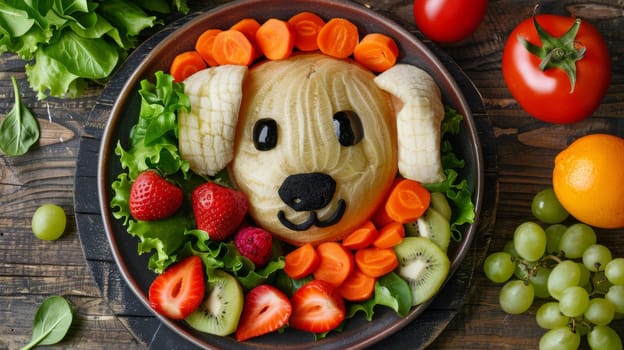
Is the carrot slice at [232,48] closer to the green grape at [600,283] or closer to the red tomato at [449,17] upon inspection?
the red tomato at [449,17]

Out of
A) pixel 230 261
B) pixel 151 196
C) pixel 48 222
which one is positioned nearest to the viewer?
pixel 151 196

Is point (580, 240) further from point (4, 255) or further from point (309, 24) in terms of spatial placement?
point (4, 255)

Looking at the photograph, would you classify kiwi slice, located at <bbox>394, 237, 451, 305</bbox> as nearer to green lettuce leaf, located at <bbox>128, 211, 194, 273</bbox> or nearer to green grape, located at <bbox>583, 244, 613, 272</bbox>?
green grape, located at <bbox>583, 244, 613, 272</bbox>

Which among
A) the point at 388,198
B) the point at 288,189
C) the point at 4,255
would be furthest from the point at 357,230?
the point at 4,255

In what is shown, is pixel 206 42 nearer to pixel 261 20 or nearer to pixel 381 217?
pixel 261 20

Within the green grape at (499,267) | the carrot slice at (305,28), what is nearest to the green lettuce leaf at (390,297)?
the green grape at (499,267)

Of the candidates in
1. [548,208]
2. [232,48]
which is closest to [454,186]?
[548,208]

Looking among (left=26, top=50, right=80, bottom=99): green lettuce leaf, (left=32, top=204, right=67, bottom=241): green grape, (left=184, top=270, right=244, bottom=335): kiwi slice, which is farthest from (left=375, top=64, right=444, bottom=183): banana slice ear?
(left=32, top=204, right=67, bottom=241): green grape
